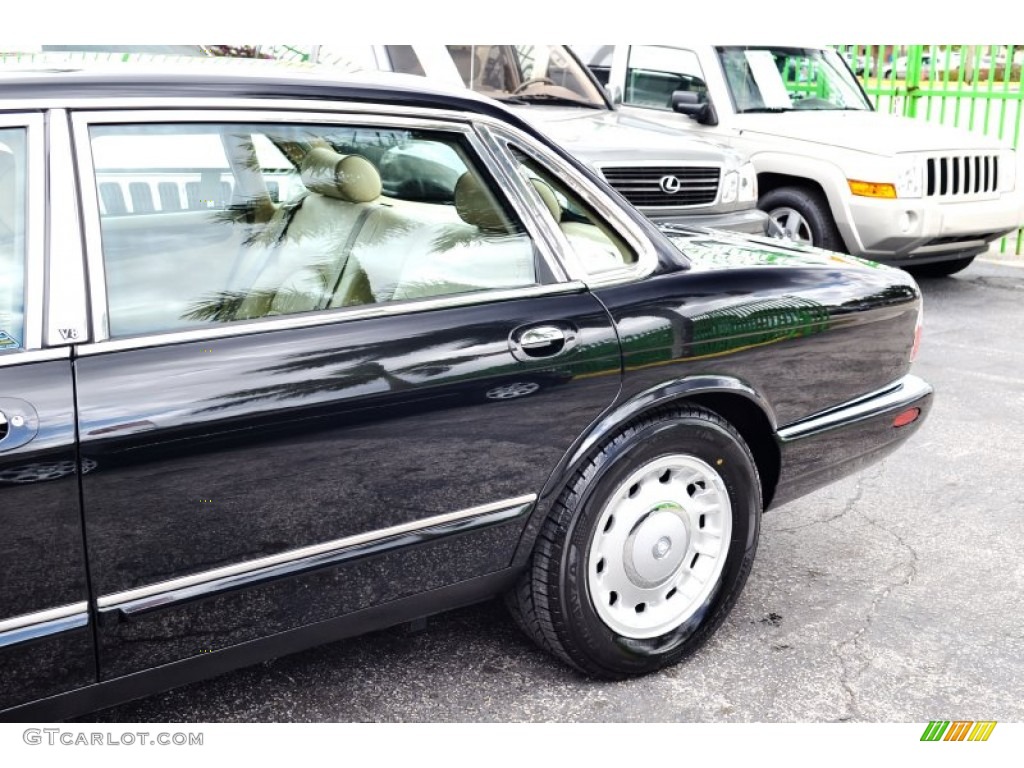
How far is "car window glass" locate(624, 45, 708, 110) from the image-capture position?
28.1ft

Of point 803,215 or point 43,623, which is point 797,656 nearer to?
point 43,623

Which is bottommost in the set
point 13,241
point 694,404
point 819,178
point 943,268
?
point 943,268

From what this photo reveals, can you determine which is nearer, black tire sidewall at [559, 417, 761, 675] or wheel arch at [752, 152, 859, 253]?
black tire sidewall at [559, 417, 761, 675]

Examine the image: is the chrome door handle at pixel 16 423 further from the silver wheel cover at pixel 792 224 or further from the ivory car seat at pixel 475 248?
the silver wheel cover at pixel 792 224

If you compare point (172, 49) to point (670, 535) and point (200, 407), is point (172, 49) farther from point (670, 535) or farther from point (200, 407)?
point (670, 535)

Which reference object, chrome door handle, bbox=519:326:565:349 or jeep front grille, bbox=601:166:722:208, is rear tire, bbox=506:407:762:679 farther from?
jeep front grille, bbox=601:166:722:208

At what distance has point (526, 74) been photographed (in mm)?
7355

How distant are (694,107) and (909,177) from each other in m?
1.58

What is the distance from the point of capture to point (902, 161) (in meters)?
7.79

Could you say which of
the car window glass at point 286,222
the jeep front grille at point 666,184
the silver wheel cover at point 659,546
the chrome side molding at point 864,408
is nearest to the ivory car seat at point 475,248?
the car window glass at point 286,222

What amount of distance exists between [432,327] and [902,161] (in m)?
6.00

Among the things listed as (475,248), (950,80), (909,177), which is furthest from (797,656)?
(950,80)
